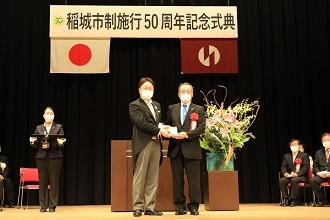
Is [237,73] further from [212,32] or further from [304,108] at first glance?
[304,108]

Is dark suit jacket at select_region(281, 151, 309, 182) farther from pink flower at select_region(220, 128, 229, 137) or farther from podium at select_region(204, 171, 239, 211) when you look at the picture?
pink flower at select_region(220, 128, 229, 137)

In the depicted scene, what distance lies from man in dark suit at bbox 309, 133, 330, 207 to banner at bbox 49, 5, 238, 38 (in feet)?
10.3

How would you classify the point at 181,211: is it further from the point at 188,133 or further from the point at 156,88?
the point at 156,88

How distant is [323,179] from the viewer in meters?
6.99

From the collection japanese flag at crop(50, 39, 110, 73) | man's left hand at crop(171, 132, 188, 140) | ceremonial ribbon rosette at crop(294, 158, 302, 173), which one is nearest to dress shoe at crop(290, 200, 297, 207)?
ceremonial ribbon rosette at crop(294, 158, 302, 173)

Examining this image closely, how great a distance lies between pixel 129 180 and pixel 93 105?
3158 millimetres

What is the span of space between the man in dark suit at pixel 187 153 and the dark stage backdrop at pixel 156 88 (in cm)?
377

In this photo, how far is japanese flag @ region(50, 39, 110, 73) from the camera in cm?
834

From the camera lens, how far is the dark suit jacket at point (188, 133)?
4.63m

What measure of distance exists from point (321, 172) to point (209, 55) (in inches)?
124

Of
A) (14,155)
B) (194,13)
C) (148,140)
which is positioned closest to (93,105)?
(14,155)

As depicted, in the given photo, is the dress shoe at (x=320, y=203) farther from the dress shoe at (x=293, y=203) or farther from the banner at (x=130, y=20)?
the banner at (x=130, y=20)

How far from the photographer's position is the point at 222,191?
550cm

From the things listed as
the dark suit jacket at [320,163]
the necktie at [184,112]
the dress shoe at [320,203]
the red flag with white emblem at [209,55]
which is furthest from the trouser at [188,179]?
the red flag with white emblem at [209,55]
